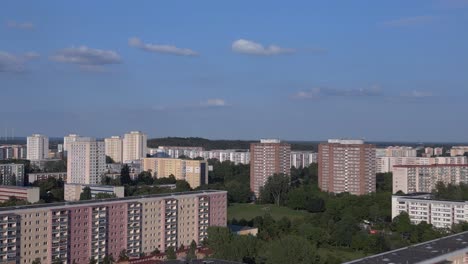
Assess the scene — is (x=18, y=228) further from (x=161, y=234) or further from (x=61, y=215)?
(x=161, y=234)

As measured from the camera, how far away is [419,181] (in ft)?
65.7

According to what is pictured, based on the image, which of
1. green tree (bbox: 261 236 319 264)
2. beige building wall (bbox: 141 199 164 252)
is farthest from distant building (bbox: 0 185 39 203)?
green tree (bbox: 261 236 319 264)

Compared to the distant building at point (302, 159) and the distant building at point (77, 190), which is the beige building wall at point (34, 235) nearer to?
the distant building at point (77, 190)

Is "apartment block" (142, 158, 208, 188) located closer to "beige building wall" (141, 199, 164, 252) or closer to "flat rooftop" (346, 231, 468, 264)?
"beige building wall" (141, 199, 164, 252)

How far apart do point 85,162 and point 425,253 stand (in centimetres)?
1738

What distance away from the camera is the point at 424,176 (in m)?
20.2

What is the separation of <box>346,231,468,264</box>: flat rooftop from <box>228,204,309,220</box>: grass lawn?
28.3 ft

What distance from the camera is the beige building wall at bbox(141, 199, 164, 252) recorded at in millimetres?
11062

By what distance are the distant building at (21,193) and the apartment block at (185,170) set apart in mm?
7674

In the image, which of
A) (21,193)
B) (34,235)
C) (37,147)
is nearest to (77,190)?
(21,193)

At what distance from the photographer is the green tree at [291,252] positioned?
858 centimetres

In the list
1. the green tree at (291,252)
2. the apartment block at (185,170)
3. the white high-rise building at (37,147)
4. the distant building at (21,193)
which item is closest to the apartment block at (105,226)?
the green tree at (291,252)

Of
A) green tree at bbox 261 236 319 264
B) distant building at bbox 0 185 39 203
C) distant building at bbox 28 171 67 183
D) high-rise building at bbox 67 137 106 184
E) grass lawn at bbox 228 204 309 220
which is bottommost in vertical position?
grass lawn at bbox 228 204 309 220

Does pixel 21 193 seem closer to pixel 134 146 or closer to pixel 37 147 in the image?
pixel 134 146
